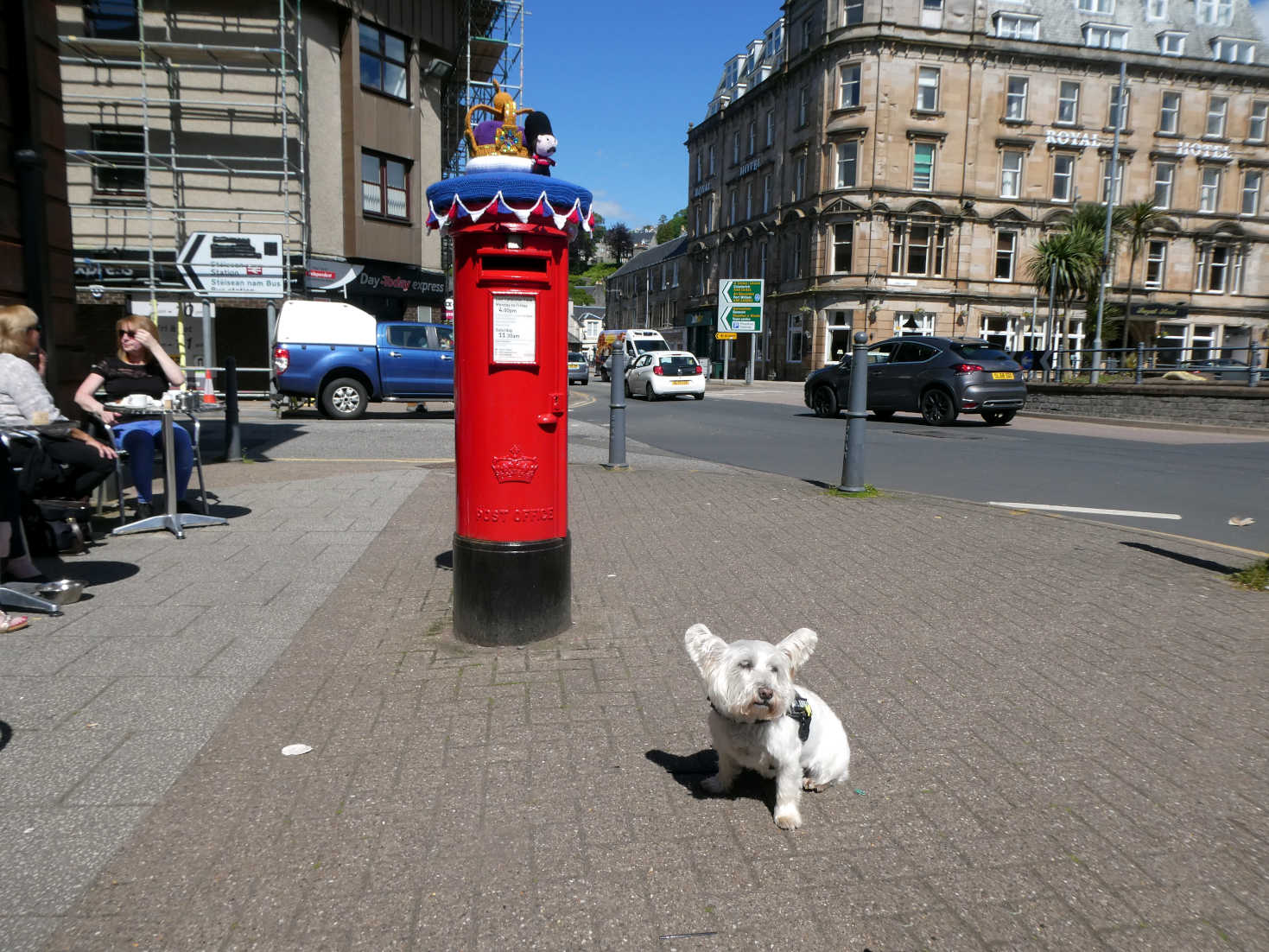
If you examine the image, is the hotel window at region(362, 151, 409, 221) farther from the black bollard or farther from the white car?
the black bollard

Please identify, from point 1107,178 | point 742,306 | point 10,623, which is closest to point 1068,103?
point 1107,178

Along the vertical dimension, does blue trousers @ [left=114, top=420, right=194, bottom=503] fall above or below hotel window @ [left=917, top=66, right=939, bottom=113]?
below

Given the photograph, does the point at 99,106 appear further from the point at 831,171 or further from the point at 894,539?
the point at 831,171

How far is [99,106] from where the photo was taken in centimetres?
2289

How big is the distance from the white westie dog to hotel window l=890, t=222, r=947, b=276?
45276 millimetres

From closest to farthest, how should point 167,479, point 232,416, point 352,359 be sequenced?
1. point 167,479
2. point 232,416
3. point 352,359

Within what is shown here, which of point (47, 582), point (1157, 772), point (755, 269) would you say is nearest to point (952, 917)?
point (1157, 772)

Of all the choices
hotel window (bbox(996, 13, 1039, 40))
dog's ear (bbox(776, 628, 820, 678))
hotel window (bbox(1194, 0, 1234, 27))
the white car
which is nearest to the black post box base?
dog's ear (bbox(776, 628, 820, 678))

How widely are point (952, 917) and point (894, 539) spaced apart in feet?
15.5

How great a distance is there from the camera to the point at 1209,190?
1935 inches

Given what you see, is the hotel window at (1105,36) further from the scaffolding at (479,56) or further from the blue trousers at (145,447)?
the blue trousers at (145,447)

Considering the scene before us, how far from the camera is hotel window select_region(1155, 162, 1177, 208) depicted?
48.3 metres

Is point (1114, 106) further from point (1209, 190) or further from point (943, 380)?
point (943, 380)

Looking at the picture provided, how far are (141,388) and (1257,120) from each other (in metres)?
58.7
